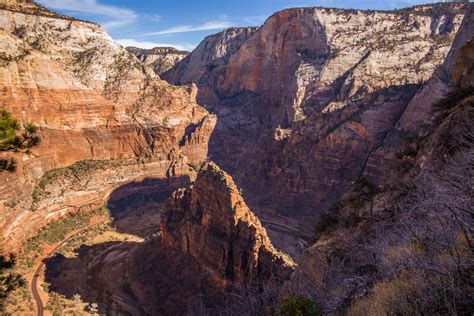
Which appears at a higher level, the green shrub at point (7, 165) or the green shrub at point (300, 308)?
the green shrub at point (7, 165)

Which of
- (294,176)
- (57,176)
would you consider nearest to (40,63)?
(57,176)

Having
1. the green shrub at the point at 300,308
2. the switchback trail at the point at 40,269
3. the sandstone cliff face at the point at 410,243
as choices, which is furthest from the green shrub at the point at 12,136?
the switchback trail at the point at 40,269

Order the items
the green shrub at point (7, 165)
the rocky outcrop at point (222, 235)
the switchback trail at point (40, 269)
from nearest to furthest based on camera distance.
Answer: the green shrub at point (7, 165) → the rocky outcrop at point (222, 235) → the switchback trail at point (40, 269)

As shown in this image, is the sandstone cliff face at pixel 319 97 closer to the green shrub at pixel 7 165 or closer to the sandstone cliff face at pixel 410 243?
the sandstone cliff face at pixel 410 243

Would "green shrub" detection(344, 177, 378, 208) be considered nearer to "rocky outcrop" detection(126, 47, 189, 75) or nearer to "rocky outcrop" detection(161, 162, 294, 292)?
"rocky outcrop" detection(161, 162, 294, 292)

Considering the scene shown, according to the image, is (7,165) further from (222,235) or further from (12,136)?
(222,235)

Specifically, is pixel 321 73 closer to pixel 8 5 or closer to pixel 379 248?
pixel 8 5

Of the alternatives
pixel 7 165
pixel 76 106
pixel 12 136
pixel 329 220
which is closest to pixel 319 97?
pixel 76 106

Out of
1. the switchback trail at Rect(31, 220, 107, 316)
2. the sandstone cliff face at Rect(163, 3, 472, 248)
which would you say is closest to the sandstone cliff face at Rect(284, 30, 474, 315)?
the switchback trail at Rect(31, 220, 107, 316)
